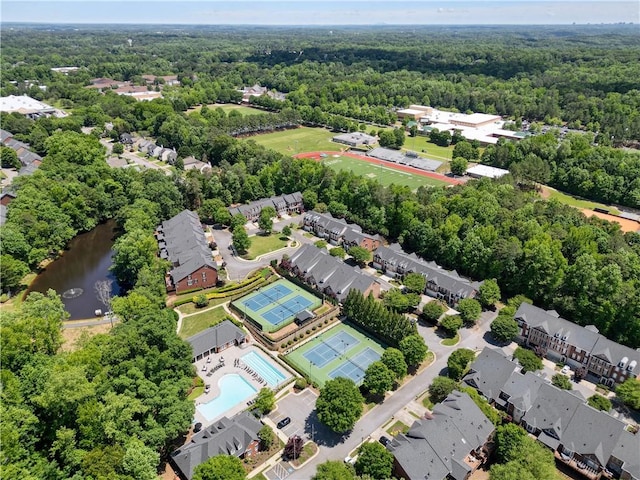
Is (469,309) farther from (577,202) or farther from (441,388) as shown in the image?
(577,202)

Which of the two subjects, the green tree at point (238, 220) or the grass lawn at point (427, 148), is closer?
the green tree at point (238, 220)

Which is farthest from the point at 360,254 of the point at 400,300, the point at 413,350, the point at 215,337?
the point at 215,337

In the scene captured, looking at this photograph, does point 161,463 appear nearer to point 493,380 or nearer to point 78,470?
point 78,470

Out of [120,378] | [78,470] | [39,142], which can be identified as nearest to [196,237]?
[120,378]

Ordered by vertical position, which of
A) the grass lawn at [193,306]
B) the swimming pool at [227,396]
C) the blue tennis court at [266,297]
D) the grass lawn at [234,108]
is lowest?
the grass lawn at [193,306]

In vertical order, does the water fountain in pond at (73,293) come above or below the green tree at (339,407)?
below

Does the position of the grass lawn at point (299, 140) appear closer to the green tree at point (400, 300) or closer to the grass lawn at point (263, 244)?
the grass lawn at point (263, 244)

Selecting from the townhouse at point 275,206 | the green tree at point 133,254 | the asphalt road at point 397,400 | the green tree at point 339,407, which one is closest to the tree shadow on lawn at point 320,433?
the asphalt road at point 397,400

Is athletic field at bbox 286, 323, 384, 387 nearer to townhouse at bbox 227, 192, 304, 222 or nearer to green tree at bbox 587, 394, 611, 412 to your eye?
green tree at bbox 587, 394, 611, 412
